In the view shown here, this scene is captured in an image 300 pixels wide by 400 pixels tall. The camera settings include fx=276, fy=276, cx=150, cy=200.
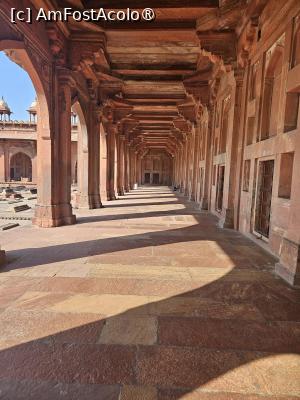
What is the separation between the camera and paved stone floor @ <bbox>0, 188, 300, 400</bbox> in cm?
192

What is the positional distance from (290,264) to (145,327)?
236cm

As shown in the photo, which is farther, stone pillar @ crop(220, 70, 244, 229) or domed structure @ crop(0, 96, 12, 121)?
domed structure @ crop(0, 96, 12, 121)

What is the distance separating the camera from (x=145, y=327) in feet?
8.53

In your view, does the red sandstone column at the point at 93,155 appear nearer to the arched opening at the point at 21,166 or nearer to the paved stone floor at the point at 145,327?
the paved stone floor at the point at 145,327

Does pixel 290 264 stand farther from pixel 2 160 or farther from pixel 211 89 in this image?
pixel 2 160

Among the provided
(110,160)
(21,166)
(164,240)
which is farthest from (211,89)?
(21,166)

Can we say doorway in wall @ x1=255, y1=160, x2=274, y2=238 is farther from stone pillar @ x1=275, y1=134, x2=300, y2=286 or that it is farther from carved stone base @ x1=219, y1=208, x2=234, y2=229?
stone pillar @ x1=275, y1=134, x2=300, y2=286

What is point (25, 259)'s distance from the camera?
4.52m

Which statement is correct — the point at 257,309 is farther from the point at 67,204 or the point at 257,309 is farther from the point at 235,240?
the point at 67,204

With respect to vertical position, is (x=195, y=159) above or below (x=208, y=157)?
above

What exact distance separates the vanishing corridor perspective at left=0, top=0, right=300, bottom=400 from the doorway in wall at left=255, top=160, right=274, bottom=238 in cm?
3

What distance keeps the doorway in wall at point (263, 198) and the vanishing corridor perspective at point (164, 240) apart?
31mm

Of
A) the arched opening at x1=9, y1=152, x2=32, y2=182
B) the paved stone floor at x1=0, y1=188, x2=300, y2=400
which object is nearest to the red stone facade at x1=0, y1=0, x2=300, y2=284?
the paved stone floor at x1=0, y1=188, x2=300, y2=400

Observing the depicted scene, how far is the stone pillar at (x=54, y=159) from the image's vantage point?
24.0 ft
